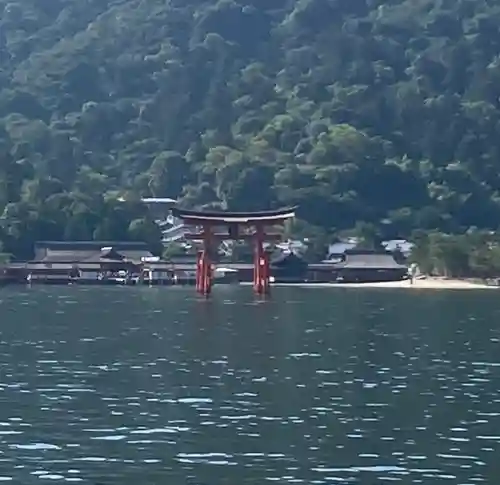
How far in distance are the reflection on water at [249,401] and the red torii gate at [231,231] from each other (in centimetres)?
2007

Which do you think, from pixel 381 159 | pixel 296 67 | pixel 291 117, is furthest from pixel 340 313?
pixel 296 67

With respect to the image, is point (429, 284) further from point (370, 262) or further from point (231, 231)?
point (231, 231)

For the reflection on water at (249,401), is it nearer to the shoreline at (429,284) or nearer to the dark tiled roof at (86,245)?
the shoreline at (429,284)

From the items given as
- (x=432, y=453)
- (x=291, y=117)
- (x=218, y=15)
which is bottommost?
(x=432, y=453)

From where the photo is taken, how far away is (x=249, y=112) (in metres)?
141

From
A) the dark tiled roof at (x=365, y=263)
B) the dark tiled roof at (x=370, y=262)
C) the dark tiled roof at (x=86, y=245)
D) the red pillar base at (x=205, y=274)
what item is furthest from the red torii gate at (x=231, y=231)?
the dark tiled roof at (x=86, y=245)

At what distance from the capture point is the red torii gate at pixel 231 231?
70375 mm

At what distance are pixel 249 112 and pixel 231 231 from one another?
69.7m

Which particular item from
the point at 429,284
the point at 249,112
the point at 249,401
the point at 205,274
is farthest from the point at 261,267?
the point at 249,112

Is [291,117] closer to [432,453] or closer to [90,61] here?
[90,61]

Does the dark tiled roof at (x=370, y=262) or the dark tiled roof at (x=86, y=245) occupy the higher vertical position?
the dark tiled roof at (x=86, y=245)

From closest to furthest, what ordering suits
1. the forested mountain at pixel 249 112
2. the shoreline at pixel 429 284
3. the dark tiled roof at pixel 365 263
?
the shoreline at pixel 429 284 → the dark tiled roof at pixel 365 263 → the forested mountain at pixel 249 112

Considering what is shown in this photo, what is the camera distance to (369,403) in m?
26.9

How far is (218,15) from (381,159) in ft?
155
